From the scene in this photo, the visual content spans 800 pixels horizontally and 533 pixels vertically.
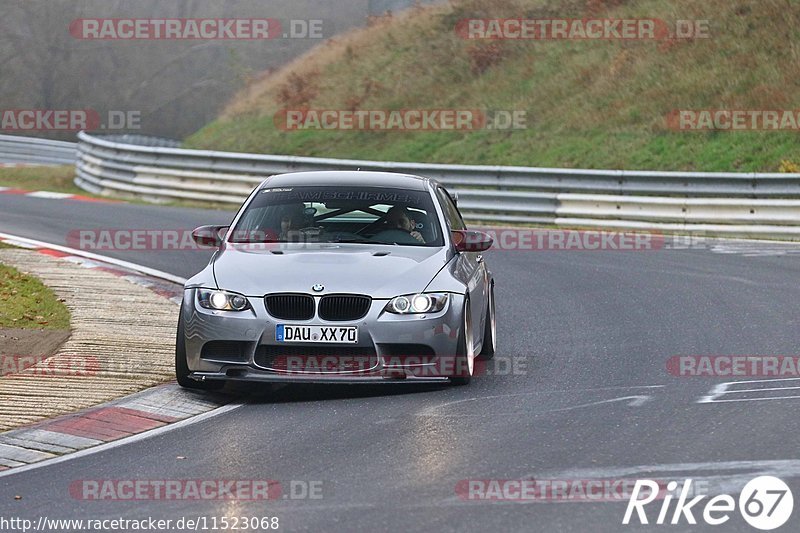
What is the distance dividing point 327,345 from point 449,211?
2.52m

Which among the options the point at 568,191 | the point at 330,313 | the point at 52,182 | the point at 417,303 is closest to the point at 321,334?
the point at 330,313

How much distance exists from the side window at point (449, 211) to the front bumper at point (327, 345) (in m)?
1.76

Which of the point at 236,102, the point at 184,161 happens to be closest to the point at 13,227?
the point at 184,161

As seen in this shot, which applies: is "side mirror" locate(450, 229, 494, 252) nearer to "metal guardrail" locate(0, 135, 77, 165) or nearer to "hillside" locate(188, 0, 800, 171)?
"hillside" locate(188, 0, 800, 171)

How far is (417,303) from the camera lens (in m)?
9.25

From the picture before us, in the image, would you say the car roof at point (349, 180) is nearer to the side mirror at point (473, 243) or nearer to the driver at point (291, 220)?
the driver at point (291, 220)

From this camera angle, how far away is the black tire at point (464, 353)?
369 inches

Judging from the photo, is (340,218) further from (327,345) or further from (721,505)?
(721,505)

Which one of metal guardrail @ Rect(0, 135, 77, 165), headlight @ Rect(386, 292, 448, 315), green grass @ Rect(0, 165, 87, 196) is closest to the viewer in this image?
headlight @ Rect(386, 292, 448, 315)

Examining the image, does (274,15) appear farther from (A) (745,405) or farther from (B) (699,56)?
(A) (745,405)

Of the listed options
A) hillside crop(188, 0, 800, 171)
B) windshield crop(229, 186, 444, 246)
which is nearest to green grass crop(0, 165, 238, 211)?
hillside crop(188, 0, 800, 171)

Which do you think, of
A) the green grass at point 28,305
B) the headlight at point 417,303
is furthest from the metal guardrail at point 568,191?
the headlight at point 417,303

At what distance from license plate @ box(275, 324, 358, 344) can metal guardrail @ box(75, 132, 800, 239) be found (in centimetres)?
1276

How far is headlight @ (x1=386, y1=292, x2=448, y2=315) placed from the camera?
917cm
